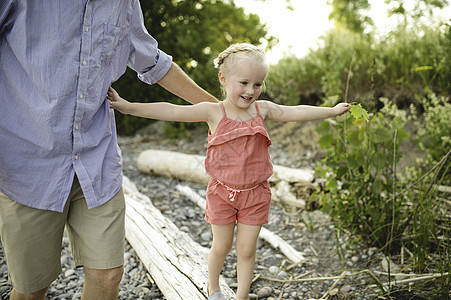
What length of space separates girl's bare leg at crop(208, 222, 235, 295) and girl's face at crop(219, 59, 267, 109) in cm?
62

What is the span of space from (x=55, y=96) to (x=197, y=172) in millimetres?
3235

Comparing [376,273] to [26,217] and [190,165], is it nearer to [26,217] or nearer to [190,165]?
[26,217]

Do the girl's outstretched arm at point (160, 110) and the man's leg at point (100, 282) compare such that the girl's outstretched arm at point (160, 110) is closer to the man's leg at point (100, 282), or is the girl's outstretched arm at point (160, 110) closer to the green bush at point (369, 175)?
the man's leg at point (100, 282)

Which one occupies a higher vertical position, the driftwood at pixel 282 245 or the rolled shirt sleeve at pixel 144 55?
the rolled shirt sleeve at pixel 144 55

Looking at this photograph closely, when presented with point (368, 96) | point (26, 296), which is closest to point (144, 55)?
point (26, 296)

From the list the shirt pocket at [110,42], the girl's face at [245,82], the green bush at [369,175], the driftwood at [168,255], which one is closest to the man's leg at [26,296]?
the driftwood at [168,255]

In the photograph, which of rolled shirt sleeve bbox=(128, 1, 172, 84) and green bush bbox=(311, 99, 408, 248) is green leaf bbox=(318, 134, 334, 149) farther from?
rolled shirt sleeve bbox=(128, 1, 172, 84)

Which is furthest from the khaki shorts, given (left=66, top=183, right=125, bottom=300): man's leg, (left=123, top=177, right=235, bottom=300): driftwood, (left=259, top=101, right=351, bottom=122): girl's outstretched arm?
(left=259, top=101, right=351, bottom=122): girl's outstretched arm

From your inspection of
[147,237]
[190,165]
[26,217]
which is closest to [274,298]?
[147,237]

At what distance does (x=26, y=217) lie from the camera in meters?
1.60

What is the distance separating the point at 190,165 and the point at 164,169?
44 centimetres

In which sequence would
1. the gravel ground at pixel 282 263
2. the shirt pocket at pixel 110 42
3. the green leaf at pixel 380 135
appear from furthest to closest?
the green leaf at pixel 380 135
the gravel ground at pixel 282 263
the shirt pocket at pixel 110 42

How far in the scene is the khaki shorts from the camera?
1.61 metres

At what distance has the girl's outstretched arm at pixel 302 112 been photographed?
1.86 m
